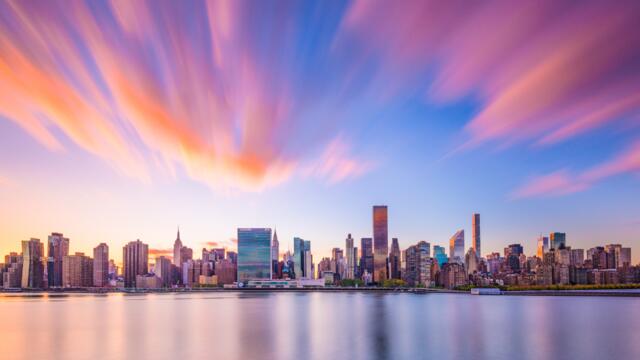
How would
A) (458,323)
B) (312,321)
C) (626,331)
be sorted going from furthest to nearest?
(312,321) < (458,323) < (626,331)

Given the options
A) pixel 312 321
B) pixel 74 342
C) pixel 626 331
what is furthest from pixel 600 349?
pixel 74 342

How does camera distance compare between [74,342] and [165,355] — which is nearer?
[165,355]

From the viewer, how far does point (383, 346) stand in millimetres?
71312

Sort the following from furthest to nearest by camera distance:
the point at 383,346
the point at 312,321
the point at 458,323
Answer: the point at 312,321 → the point at 458,323 → the point at 383,346

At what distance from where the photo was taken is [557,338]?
8019 centimetres

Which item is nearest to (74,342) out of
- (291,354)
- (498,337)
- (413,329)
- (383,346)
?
(291,354)

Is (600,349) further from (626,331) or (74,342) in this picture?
(74,342)

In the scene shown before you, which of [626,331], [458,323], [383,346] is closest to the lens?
[383,346]

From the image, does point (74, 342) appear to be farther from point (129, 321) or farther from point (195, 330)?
point (129, 321)

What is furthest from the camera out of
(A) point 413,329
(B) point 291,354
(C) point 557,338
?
(A) point 413,329

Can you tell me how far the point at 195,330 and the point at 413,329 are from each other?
40.5 meters

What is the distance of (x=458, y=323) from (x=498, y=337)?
25516mm

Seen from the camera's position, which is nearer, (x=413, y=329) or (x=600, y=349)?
(x=600, y=349)

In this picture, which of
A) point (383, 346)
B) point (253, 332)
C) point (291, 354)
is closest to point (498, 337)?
point (383, 346)
